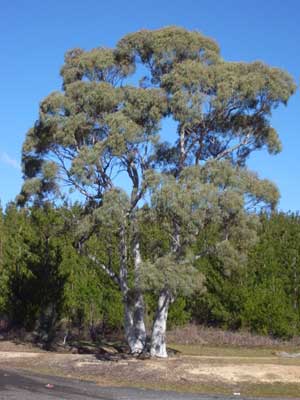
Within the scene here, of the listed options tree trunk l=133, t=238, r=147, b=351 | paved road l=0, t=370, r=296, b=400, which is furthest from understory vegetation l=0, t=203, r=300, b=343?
paved road l=0, t=370, r=296, b=400

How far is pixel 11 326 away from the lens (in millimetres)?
27500

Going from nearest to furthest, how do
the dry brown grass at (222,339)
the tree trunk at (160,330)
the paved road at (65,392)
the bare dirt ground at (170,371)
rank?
the paved road at (65,392) → the bare dirt ground at (170,371) → the tree trunk at (160,330) → the dry brown grass at (222,339)

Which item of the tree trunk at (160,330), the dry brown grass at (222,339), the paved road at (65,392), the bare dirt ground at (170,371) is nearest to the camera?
the paved road at (65,392)

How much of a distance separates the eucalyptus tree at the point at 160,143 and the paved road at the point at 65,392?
3714 mm

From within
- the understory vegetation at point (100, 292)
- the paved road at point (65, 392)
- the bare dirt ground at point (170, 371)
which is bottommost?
the paved road at point (65, 392)

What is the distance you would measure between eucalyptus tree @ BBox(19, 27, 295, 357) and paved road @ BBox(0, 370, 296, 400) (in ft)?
12.2

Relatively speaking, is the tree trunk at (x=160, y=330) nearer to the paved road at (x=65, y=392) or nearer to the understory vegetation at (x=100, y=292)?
the paved road at (x=65, y=392)

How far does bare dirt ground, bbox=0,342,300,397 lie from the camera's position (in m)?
16.3

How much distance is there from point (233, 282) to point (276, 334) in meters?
2.83

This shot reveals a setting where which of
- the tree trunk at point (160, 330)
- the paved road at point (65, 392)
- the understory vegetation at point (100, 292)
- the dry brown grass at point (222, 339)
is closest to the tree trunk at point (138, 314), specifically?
the tree trunk at point (160, 330)

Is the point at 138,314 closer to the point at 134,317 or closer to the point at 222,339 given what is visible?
the point at 134,317

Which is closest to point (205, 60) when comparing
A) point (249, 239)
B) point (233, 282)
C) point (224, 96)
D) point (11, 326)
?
point (224, 96)

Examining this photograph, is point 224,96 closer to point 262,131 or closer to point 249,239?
point 262,131

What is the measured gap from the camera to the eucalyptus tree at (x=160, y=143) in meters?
18.5
